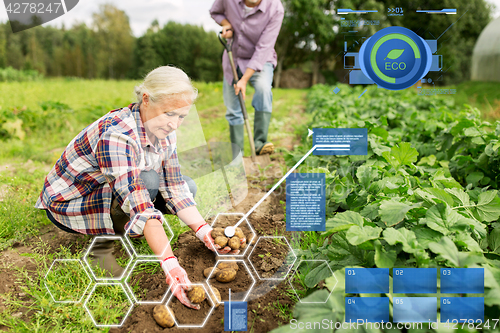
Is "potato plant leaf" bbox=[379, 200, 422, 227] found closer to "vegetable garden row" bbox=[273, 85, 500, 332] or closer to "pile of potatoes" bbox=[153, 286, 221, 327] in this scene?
"vegetable garden row" bbox=[273, 85, 500, 332]

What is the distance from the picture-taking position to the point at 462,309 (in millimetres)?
885

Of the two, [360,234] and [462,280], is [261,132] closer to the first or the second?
[360,234]

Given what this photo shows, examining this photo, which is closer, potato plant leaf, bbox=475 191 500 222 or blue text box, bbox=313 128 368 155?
potato plant leaf, bbox=475 191 500 222

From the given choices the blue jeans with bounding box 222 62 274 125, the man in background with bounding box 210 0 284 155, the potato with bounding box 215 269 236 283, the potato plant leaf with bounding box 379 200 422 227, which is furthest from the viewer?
the blue jeans with bounding box 222 62 274 125

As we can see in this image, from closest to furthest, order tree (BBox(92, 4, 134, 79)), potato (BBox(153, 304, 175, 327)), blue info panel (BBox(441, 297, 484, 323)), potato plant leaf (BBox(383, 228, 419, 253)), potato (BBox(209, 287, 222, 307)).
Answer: blue info panel (BBox(441, 297, 484, 323)), potato plant leaf (BBox(383, 228, 419, 253)), potato (BBox(153, 304, 175, 327)), potato (BBox(209, 287, 222, 307)), tree (BBox(92, 4, 134, 79))

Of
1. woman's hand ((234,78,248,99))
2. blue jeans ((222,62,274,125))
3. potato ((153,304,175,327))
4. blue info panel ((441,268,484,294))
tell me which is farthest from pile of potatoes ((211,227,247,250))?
blue jeans ((222,62,274,125))

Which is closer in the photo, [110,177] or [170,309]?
[170,309]

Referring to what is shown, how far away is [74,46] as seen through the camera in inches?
949

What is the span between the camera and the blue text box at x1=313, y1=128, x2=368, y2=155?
6.77 feet

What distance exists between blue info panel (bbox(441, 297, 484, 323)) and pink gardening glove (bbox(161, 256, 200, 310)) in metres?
0.87

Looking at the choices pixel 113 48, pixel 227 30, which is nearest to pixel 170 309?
pixel 227 30

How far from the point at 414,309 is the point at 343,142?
1.42 m

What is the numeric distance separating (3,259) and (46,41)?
28.9m

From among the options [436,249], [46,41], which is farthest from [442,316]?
[46,41]
